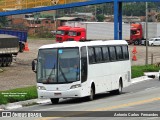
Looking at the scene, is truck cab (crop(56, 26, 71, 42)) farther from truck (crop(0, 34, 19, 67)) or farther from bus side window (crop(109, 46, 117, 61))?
bus side window (crop(109, 46, 117, 61))

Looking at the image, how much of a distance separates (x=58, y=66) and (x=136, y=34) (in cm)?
7604

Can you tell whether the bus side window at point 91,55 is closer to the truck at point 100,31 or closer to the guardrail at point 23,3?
the guardrail at point 23,3

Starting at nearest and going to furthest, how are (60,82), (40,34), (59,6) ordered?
1. (60,82)
2. (59,6)
3. (40,34)

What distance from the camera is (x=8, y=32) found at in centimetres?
7031

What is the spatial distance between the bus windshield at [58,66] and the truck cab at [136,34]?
245 feet

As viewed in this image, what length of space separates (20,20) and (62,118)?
121 metres

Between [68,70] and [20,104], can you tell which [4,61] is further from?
[68,70]

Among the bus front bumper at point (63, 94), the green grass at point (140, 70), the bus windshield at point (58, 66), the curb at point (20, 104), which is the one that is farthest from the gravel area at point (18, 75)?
the bus front bumper at point (63, 94)

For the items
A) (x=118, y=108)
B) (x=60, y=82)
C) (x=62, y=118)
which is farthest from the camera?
(x=60, y=82)

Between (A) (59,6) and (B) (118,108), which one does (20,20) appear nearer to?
(A) (59,6)

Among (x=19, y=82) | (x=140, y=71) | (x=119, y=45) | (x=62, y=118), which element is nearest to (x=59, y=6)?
(x=140, y=71)

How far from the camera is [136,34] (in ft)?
335

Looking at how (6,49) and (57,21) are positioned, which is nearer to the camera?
(6,49)

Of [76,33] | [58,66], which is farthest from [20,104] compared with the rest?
[76,33]
